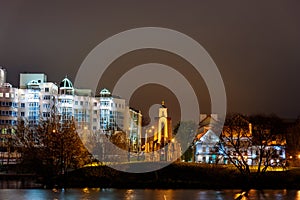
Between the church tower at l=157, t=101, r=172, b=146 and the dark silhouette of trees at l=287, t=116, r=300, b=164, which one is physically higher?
the church tower at l=157, t=101, r=172, b=146

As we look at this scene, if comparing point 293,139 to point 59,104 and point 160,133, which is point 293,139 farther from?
point 59,104

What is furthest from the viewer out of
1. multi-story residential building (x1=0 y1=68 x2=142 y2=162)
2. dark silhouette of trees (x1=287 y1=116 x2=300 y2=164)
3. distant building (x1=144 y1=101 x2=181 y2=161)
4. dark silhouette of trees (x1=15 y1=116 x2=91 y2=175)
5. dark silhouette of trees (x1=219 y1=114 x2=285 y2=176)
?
multi-story residential building (x1=0 y1=68 x2=142 y2=162)

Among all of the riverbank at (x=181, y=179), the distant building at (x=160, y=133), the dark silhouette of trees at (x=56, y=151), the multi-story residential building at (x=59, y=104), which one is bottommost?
the riverbank at (x=181, y=179)

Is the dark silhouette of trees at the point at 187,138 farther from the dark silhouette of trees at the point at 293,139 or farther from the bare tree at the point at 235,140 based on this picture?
the bare tree at the point at 235,140

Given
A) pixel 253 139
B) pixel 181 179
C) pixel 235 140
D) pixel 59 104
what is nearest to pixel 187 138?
pixel 235 140

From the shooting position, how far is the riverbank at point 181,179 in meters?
44.3

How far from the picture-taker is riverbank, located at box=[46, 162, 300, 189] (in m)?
44.3

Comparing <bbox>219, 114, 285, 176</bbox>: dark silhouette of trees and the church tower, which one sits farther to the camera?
the church tower

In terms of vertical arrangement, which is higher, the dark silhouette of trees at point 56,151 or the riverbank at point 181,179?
the dark silhouette of trees at point 56,151

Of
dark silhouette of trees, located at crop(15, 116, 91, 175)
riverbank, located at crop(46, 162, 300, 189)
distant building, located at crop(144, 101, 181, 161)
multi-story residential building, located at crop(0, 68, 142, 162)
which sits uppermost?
multi-story residential building, located at crop(0, 68, 142, 162)

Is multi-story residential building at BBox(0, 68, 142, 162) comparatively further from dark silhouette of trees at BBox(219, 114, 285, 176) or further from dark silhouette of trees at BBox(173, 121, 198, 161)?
dark silhouette of trees at BBox(219, 114, 285, 176)

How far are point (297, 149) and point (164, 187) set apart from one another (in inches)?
1811

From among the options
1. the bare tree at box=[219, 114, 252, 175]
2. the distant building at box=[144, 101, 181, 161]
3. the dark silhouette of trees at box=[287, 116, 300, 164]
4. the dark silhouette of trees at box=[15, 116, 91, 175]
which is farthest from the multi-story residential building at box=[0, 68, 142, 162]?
the bare tree at box=[219, 114, 252, 175]

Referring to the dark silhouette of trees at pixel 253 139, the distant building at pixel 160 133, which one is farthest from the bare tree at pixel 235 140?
the distant building at pixel 160 133
